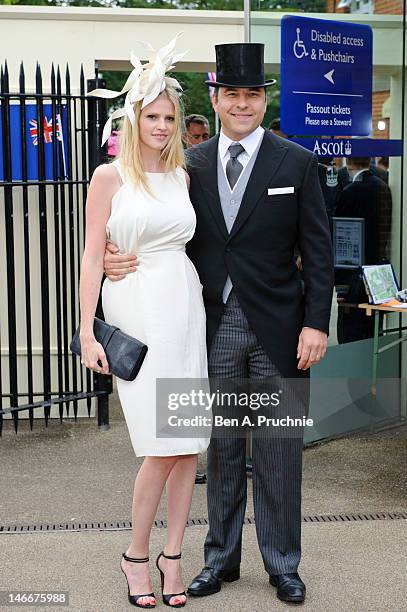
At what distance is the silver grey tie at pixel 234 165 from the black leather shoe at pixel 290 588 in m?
1.57

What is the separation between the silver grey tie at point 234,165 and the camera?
409cm

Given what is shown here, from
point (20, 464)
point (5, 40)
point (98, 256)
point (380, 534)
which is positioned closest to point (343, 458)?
point (380, 534)

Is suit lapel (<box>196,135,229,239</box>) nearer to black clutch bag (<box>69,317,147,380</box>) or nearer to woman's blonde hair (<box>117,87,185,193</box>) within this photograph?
woman's blonde hair (<box>117,87,185,193</box>)

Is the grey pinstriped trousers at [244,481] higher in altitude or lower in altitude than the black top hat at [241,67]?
lower

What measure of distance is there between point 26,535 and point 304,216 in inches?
82.3

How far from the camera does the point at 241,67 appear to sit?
13.3 feet

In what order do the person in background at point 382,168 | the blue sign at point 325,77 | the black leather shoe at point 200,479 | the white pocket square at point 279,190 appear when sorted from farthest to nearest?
the person in background at point 382,168, the blue sign at point 325,77, the black leather shoe at point 200,479, the white pocket square at point 279,190

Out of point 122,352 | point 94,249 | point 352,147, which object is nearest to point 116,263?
point 94,249

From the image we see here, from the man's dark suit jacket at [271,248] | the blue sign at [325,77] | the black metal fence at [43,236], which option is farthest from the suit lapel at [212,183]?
the black metal fence at [43,236]

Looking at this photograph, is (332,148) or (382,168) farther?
(382,168)

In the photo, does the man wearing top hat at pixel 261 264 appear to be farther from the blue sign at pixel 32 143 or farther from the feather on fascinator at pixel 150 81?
the blue sign at pixel 32 143

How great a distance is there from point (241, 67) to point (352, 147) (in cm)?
250

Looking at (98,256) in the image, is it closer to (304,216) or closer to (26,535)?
(304,216)

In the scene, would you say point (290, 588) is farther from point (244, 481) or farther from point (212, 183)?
point (212, 183)
